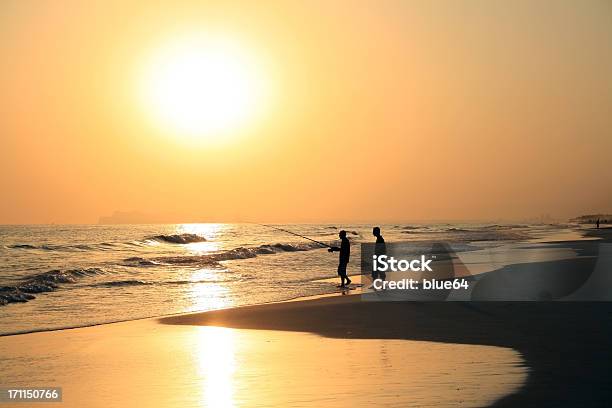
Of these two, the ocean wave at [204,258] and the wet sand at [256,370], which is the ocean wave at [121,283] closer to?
the ocean wave at [204,258]

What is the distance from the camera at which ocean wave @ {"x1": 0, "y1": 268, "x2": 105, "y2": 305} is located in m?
19.1

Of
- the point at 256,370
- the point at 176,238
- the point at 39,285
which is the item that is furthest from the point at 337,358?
the point at 176,238

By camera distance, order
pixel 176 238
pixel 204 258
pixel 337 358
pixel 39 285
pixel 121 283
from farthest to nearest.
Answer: pixel 176 238, pixel 204 258, pixel 121 283, pixel 39 285, pixel 337 358

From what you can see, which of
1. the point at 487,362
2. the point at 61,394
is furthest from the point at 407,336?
the point at 61,394

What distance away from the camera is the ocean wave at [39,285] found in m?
19.1

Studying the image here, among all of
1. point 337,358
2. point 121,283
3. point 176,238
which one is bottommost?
point 121,283

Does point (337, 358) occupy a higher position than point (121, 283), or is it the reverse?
point (337, 358)

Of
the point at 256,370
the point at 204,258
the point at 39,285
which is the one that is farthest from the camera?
the point at 204,258

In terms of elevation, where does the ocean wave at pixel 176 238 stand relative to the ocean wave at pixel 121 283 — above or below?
above

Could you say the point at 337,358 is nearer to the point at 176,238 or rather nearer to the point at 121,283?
the point at 121,283

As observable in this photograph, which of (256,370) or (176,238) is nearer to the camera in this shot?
(256,370)

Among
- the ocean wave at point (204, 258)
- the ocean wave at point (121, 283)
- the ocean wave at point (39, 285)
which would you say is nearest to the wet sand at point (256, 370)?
the ocean wave at point (39, 285)

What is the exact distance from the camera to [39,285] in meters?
22.8

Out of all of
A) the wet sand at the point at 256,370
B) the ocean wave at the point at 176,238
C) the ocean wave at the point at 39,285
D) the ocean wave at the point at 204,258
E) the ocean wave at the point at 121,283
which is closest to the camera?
the wet sand at the point at 256,370
